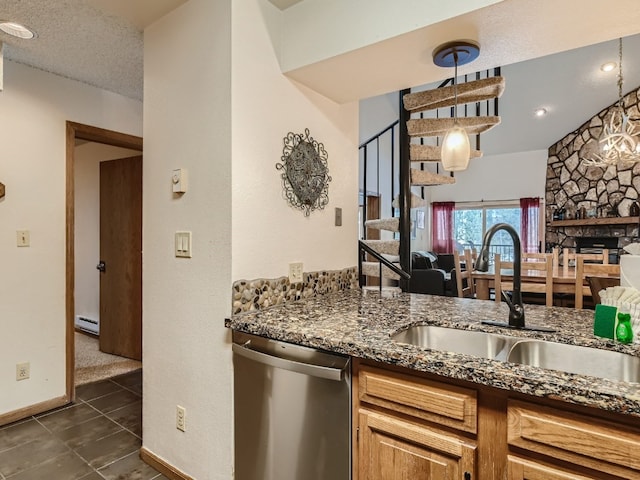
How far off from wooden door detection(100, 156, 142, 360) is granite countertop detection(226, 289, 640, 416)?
229 cm

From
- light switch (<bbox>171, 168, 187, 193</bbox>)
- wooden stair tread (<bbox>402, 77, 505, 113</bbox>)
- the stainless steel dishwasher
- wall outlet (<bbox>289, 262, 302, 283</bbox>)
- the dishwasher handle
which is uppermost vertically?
wooden stair tread (<bbox>402, 77, 505, 113</bbox>)

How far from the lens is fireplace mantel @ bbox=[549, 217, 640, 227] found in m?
6.11

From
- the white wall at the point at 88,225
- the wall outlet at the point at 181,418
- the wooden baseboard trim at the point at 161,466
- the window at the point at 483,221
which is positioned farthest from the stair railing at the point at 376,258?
the window at the point at 483,221

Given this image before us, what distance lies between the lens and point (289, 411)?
1.35m

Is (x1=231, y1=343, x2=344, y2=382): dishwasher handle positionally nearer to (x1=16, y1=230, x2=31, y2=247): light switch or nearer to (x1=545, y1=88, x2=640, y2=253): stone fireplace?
(x1=16, y1=230, x2=31, y2=247): light switch

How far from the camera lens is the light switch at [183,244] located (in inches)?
67.3

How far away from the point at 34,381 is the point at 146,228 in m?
1.52

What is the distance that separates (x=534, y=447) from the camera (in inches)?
36.3

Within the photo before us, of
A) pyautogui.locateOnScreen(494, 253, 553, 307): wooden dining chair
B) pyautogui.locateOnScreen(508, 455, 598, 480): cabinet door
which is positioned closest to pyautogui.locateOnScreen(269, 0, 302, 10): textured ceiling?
pyautogui.locateOnScreen(508, 455, 598, 480): cabinet door

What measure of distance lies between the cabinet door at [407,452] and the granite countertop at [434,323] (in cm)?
21

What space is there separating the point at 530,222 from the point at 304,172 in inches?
269

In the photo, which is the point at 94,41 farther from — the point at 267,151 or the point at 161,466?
the point at 161,466

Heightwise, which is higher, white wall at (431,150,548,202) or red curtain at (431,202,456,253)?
white wall at (431,150,548,202)

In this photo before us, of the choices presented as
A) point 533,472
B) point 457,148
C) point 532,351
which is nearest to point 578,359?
point 532,351
